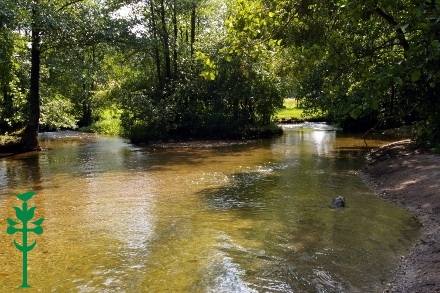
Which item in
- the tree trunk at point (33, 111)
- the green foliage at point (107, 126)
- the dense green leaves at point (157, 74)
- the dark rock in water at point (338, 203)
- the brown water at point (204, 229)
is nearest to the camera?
the brown water at point (204, 229)

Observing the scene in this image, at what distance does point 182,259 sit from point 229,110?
20940 millimetres

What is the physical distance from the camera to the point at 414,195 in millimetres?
11031

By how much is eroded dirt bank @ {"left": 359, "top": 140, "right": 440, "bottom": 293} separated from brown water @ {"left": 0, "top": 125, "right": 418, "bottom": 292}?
1.03 ft

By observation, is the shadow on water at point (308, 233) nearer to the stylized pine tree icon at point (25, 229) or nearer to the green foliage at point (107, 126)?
the stylized pine tree icon at point (25, 229)

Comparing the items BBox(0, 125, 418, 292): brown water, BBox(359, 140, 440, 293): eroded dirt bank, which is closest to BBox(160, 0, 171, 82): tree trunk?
BBox(0, 125, 418, 292): brown water

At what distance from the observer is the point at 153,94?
27.5 meters

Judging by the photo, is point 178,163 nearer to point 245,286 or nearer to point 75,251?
point 75,251

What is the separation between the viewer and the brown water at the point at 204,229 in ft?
21.0

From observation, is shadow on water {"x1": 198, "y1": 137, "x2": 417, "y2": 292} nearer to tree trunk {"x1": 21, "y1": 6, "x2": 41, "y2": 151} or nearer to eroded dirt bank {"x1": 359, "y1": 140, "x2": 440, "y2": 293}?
eroded dirt bank {"x1": 359, "y1": 140, "x2": 440, "y2": 293}

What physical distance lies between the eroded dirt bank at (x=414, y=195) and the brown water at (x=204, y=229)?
315 mm

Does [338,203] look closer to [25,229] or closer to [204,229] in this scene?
[204,229]

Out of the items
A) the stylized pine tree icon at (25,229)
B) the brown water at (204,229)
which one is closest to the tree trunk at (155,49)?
the brown water at (204,229)

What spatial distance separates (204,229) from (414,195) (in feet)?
19.0

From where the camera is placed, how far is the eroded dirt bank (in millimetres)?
6309
